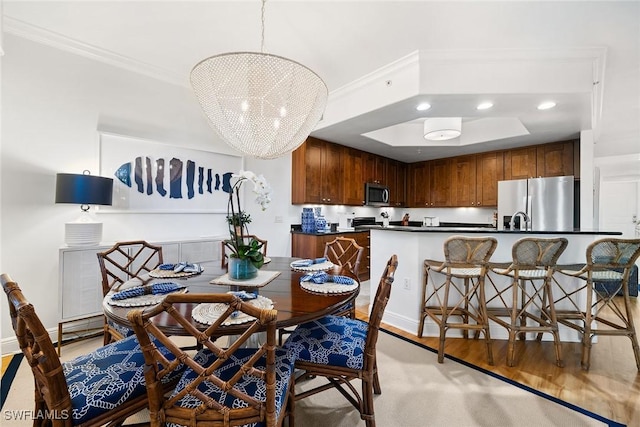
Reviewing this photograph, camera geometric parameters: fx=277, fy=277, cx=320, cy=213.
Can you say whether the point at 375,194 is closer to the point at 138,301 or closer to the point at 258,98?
the point at 258,98

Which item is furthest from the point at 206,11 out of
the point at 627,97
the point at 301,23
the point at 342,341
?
the point at 627,97

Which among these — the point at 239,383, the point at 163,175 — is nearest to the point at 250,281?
the point at 239,383

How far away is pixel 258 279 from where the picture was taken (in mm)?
1767

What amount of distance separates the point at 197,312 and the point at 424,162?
19.1 feet

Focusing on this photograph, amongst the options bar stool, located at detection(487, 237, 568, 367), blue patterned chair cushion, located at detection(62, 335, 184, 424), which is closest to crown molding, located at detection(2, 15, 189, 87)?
blue patterned chair cushion, located at detection(62, 335, 184, 424)

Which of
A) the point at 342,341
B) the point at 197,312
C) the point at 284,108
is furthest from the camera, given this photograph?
the point at 284,108

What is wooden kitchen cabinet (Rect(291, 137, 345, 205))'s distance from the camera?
4.29 m

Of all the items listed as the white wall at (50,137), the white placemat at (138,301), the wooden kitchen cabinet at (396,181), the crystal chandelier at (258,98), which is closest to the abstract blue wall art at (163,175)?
the white wall at (50,137)

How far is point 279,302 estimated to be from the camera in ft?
4.50

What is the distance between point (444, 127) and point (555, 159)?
2097 mm

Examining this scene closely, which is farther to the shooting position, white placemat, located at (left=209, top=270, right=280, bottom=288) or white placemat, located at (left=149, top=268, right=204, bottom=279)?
white placemat, located at (left=149, top=268, right=204, bottom=279)

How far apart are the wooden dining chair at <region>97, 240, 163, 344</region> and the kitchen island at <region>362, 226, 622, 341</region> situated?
2277 millimetres

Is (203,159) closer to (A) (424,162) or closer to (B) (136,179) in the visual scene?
(B) (136,179)

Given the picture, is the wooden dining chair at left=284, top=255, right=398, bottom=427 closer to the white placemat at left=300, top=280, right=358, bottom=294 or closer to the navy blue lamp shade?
the white placemat at left=300, top=280, right=358, bottom=294
